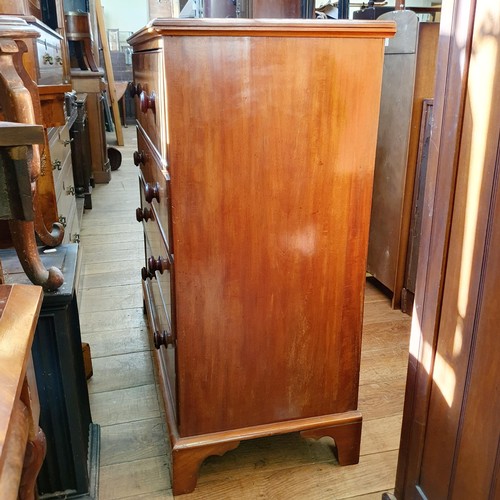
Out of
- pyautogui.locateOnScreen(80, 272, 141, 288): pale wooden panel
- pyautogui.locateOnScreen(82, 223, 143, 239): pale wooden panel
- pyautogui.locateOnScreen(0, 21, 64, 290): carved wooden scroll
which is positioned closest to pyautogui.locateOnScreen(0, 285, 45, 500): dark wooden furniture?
pyautogui.locateOnScreen(0, 21, 64, 290): carved wooden scroll

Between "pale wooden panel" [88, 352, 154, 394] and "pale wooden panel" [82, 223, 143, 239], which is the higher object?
"pale wooden panel" [88, 352, 154, 394]

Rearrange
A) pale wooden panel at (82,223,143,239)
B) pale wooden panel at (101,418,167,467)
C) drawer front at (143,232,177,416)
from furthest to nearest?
pale wooden panel at (82,223,143,239) < pale wooden panel at (101,418,167,467) < drawer front at (143,232,177,416)

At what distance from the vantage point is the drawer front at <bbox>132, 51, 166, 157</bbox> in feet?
3.99

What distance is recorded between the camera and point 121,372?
202cm

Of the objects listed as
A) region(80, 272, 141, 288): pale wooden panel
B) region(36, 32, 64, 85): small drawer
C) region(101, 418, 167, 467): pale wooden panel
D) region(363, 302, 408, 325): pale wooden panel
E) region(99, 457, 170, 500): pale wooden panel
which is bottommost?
region(80, 272, 141, 288): pale wooden panel

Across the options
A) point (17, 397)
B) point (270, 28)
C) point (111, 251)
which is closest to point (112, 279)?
point (111, 251)

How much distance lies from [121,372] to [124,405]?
21cm

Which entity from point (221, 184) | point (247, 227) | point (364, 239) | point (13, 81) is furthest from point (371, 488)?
point (13, 81)

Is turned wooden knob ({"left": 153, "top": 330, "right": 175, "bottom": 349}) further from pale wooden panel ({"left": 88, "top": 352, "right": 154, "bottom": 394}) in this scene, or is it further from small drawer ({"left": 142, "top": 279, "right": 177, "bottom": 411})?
pale wooden panel ({"left": 88, "top": 352, "right": 154, "bottom": 394})

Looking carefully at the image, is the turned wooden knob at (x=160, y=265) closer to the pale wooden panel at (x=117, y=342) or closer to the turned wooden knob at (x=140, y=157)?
the turned wooden knob at (x=140, y=157)

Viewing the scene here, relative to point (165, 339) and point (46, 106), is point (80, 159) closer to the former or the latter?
point (46, 106)

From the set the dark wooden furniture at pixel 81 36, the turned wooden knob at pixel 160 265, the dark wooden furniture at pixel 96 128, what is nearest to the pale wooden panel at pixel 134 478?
the turned wooden knob at pixel 160 265

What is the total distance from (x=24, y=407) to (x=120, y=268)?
7.73ft

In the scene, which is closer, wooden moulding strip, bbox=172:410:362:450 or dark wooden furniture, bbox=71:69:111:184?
wooden moulding strip, bbox=172:410:362:450
